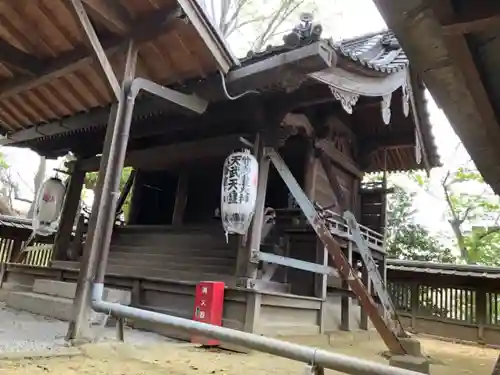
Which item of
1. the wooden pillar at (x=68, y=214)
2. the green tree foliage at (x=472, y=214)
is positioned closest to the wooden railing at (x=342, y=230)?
the wooden pillar at (x=68, y=214)

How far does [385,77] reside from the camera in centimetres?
716

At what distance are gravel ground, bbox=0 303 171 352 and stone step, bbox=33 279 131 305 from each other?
1.91ft

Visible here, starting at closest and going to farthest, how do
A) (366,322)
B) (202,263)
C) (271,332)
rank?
(271,332)
(202,263)
(366,322)

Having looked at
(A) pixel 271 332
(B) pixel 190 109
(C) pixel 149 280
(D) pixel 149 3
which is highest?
(D) pixel 149 3

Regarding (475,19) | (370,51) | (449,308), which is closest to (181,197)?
(370,51)

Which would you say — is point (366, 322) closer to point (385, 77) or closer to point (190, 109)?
point (385, 77)

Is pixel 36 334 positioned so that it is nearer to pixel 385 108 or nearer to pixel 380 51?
pixel 385 108

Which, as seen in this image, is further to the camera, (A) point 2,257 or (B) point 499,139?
(A) point 2,257

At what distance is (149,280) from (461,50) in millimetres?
6701

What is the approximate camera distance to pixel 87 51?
6.38m

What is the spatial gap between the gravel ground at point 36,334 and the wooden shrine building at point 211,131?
3.25ft

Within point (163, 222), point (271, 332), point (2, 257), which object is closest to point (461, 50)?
point (271, 332)

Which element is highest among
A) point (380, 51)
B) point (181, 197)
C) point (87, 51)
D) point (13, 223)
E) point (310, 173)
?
point (380, 51)

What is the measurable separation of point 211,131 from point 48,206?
3.92m
